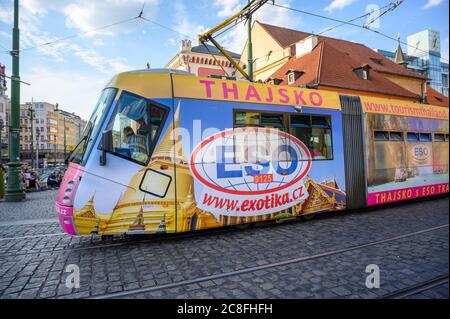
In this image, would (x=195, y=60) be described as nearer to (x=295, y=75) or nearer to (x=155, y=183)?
(x=295, y=75)

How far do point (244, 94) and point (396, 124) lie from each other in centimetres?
526

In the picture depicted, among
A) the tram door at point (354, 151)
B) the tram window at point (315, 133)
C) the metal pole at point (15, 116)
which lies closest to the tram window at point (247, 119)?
the tram window at point (315, 133)

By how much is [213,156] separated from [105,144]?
2.00 m

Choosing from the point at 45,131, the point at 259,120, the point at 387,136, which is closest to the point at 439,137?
the point at 387,136

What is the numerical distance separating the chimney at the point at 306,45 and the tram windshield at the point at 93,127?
27.3 metres

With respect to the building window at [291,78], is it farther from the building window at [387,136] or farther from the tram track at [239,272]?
the tram track at [239,272]

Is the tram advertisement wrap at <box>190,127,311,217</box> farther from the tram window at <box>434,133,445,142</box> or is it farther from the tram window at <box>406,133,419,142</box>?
the tram window at <box>434,133,445,142</box>

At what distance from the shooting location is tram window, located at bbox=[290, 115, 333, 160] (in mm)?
6645

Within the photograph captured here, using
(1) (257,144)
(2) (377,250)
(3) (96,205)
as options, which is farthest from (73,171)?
(2) (377,250)

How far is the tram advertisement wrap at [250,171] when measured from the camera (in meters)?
5.64

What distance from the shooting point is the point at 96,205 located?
4871 mm

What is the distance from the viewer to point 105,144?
485cm
